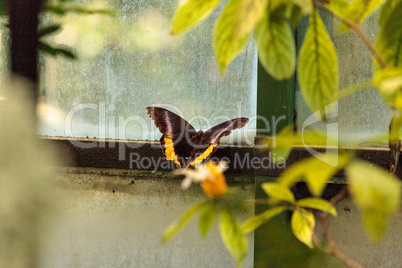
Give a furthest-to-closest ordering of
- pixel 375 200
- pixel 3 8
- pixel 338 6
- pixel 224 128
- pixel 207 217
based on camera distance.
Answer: pixel 3 8
pixel 224 128
pixel 338 6
pixel 207 217
pixel 375 200

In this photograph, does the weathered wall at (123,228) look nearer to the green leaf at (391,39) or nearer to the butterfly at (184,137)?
the butterfly at (184,137)

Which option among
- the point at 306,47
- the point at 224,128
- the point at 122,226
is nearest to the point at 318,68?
the point at 306,47

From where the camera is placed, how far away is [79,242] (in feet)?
5.78

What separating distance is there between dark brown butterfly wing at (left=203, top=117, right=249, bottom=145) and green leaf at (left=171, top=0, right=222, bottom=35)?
118 centimetres

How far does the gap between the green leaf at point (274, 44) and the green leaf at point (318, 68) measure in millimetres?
26

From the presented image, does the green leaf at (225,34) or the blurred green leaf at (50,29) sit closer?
the green leaf at (225,34)

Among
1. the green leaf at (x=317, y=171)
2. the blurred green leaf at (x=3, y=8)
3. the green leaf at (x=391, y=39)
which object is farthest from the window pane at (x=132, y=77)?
the green leaf at (x=317, y=171)

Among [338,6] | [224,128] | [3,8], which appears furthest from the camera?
[3,8]

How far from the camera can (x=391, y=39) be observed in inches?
14.1

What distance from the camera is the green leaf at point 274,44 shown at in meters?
0.35

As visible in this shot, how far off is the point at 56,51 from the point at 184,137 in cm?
69

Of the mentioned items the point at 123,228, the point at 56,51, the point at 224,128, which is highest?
the point at 56,51

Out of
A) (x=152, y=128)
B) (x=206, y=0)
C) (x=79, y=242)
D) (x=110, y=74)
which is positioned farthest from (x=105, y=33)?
(x=206, y=0)

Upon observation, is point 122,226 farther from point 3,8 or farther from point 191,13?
point 191,13
